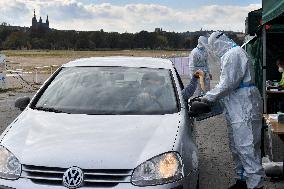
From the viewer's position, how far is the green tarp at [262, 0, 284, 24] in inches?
279

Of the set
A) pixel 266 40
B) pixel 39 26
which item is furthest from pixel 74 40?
pixel 266 40

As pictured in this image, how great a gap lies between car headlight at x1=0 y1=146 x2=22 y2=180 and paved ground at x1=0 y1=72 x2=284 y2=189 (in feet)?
10.4

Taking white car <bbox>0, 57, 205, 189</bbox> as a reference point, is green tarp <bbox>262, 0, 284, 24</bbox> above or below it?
above

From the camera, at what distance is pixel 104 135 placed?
4676mm

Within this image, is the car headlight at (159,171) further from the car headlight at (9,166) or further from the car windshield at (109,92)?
the car windshield at (109,92)

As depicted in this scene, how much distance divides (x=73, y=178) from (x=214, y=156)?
5211 mm

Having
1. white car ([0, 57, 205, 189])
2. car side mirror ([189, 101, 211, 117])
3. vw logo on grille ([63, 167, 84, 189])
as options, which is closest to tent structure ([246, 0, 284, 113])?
car side mirror ([189, 101, 211, 117])

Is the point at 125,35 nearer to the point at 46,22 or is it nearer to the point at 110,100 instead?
the point at 46,22

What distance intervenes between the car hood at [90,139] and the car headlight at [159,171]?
0.05 metres

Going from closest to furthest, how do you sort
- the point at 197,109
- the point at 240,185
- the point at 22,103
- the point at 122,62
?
the point at 197,109, the point at 22,103, the point at 122,62, the point at 240,185

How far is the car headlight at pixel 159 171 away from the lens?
4.30m

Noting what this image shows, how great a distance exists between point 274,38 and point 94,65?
9.92 m

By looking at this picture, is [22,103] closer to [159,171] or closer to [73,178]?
[73,178]

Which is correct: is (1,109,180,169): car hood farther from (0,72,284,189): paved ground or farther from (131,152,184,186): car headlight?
(0,72,284,189): paved ground
